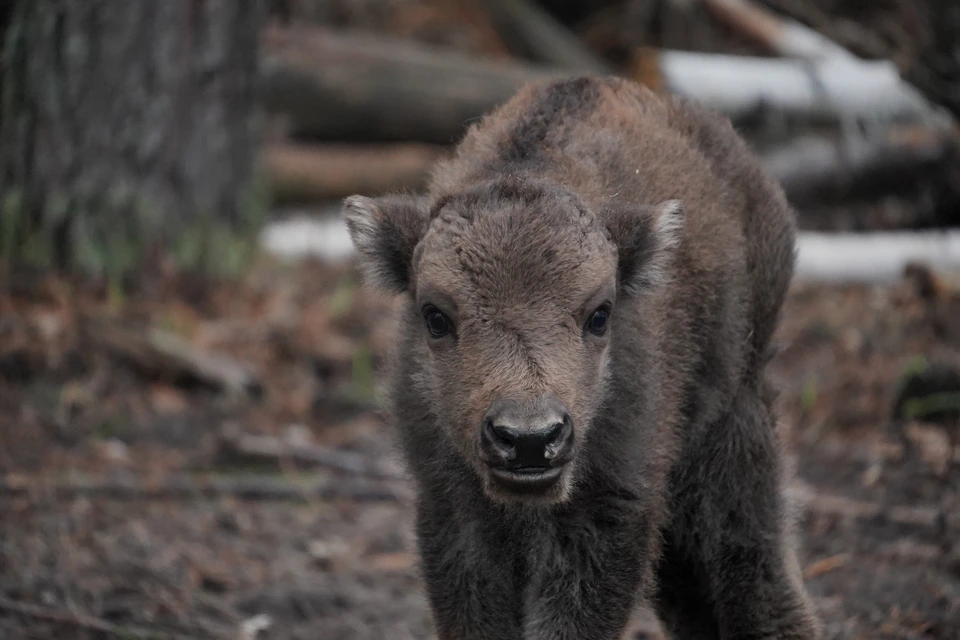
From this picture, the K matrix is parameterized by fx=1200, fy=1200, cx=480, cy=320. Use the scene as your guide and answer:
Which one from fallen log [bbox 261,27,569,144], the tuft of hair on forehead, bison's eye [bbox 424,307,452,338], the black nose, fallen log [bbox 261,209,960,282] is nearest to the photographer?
the black nose

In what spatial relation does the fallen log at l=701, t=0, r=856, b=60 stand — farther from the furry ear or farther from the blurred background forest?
the furry ear

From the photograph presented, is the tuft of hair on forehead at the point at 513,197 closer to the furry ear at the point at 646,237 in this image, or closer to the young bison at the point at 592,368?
the young bison at the point at 592,368

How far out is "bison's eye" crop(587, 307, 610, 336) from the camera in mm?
5164

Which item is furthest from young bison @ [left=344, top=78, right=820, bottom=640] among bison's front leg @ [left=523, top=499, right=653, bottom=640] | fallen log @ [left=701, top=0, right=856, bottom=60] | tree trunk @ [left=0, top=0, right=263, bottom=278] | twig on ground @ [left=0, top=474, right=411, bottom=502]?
fallen log @ [left=701, top=0, right=856, bottom=60]

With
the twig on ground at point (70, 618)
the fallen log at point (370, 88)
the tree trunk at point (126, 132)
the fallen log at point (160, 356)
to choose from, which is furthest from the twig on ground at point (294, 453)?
the fallen log at point (370, 88)

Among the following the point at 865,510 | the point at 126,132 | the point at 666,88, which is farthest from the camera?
the point at 666,88

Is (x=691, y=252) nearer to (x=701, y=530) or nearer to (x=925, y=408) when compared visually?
(x=701, y=530)

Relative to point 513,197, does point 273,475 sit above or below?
below

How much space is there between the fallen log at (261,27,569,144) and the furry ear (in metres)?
10.0

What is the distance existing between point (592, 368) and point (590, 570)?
0.89 metres

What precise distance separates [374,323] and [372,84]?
453cm

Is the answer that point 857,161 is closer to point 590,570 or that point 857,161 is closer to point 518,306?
point 590,570

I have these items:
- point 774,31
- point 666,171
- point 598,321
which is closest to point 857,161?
point 774,31

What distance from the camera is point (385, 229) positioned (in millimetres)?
5488
